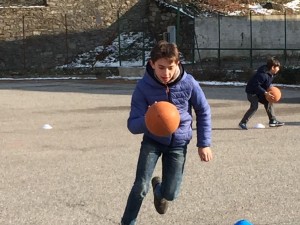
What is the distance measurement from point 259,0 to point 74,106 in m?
20.4

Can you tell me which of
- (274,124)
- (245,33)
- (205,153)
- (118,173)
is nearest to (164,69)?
(205,153)

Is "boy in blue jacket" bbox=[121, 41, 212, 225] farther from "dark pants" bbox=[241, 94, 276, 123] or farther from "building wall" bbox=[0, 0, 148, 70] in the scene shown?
"building wall" bbox=[0, 0, 148, 70]

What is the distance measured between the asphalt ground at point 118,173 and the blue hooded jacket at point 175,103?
3.06ft

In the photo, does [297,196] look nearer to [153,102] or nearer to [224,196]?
[224,196]

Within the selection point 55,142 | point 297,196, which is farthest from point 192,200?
point 55,142

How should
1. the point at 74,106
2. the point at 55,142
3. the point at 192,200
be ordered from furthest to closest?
the point at 74,106
the point at 55,142
the point at 192,200

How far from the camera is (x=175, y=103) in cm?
558

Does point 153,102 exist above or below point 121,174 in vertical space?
above

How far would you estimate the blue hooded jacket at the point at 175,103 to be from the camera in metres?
5.53

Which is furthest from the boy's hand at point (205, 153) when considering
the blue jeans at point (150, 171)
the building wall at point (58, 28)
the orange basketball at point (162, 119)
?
the building wall at point (58, 28)

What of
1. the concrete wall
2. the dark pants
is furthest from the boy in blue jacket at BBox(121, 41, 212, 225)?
the concrete wall

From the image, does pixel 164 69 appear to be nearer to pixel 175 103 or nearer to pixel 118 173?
pixel 175 103

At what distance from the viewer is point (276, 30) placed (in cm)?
3244

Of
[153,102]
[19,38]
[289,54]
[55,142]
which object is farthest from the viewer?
[19,38]
